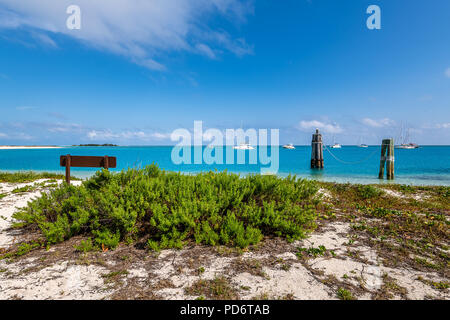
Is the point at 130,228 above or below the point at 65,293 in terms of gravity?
above

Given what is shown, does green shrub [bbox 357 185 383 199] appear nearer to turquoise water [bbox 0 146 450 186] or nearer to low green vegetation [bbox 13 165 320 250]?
low green vegetation [bbox 13 165 320 250]

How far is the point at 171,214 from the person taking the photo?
5000 mm

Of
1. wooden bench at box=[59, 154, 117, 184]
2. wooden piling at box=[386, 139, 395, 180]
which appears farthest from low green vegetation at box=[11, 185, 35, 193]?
wooden piling at box=[386, 139, 395, 180]

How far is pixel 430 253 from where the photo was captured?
14.2 ft

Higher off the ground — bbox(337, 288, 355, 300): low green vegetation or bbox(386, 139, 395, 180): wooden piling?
bbox(386, 139, 395, 180): wooden piling

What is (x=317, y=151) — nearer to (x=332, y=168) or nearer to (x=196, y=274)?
(x=332, y=168)

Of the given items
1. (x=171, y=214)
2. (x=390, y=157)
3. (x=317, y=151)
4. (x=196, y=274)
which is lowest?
(x=196, y=274)

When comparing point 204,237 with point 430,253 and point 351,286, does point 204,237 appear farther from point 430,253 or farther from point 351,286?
point 430,253

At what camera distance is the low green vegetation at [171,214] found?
4.64 meters

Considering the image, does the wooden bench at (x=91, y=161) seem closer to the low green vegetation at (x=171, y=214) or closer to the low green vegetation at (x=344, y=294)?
the low green vegetation at (x=171, y=214)

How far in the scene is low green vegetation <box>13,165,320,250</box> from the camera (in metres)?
4.64

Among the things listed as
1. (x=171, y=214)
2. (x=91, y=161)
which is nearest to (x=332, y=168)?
(x=91, y=161)
